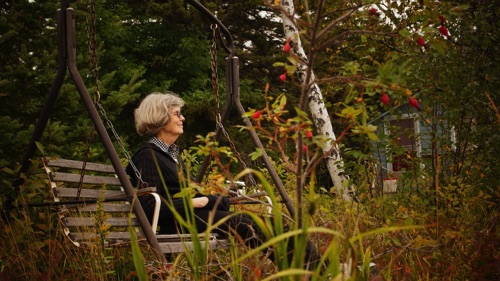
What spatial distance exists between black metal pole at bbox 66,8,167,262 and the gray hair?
0.94 m

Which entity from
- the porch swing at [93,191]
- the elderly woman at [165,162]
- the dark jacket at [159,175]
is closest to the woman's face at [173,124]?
the elderly woman at [165,162]

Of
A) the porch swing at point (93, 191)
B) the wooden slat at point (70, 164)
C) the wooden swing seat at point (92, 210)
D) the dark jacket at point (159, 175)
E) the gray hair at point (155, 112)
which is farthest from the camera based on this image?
the gray hair at point (155, 112)

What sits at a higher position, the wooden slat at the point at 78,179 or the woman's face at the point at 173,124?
the woman's face at the point at 173,124

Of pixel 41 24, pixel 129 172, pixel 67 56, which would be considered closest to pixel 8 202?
pixel 129 172

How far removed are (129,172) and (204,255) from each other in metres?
2.34

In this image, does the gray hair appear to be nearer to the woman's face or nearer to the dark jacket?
the woman's face

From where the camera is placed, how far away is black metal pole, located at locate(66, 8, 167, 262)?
3.59 m

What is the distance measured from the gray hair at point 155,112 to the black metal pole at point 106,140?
3.09ft

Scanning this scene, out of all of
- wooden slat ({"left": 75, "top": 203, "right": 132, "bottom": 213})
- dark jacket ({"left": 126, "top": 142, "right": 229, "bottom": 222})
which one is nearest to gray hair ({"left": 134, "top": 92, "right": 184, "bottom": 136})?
dark jacket ({"left": 126, "top": 142, "right": 229, "bottom": 222})

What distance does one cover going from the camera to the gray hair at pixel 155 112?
473 cm

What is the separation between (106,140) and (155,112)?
3.45 feet

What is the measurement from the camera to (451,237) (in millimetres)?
3744

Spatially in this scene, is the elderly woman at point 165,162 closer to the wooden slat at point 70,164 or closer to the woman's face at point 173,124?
the woman's face at point 173,124

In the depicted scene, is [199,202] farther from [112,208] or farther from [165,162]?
[112,208]
